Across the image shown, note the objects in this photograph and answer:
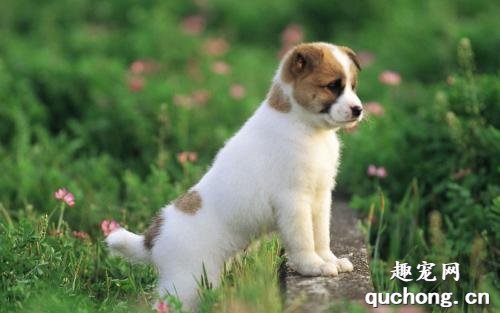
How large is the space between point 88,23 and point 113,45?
4.97 ft

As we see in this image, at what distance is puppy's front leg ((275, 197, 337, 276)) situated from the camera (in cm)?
459

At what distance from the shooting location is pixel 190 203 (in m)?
4.90

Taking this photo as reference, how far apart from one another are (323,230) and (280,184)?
34cm

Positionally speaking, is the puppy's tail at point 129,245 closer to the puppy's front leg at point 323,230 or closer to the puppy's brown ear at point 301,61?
the puppy's front leg at point 323,230

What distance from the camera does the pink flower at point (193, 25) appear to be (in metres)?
10.4

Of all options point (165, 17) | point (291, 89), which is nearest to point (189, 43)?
point (165, 17)

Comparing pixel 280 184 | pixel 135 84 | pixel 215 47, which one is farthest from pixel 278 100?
pixel 215 47

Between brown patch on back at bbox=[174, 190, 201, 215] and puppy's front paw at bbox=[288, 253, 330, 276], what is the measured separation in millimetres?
532

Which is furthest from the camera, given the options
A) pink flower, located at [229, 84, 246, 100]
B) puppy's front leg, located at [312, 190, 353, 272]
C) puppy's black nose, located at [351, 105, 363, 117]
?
Result: pink flower, located at [229, 84, 246, 100]

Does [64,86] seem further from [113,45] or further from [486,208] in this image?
[486,208]

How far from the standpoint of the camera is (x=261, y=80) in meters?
9.74

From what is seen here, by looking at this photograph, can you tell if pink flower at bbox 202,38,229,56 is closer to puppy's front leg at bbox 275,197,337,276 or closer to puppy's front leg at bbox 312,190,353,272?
puppy's front leg at bbox 312,190,353,272

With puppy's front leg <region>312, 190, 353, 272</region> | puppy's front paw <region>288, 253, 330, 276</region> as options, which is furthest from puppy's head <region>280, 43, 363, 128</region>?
puppy's front paw <region>288, 253, 330, 276</region>

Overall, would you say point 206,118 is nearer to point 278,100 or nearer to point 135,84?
point 135,84
